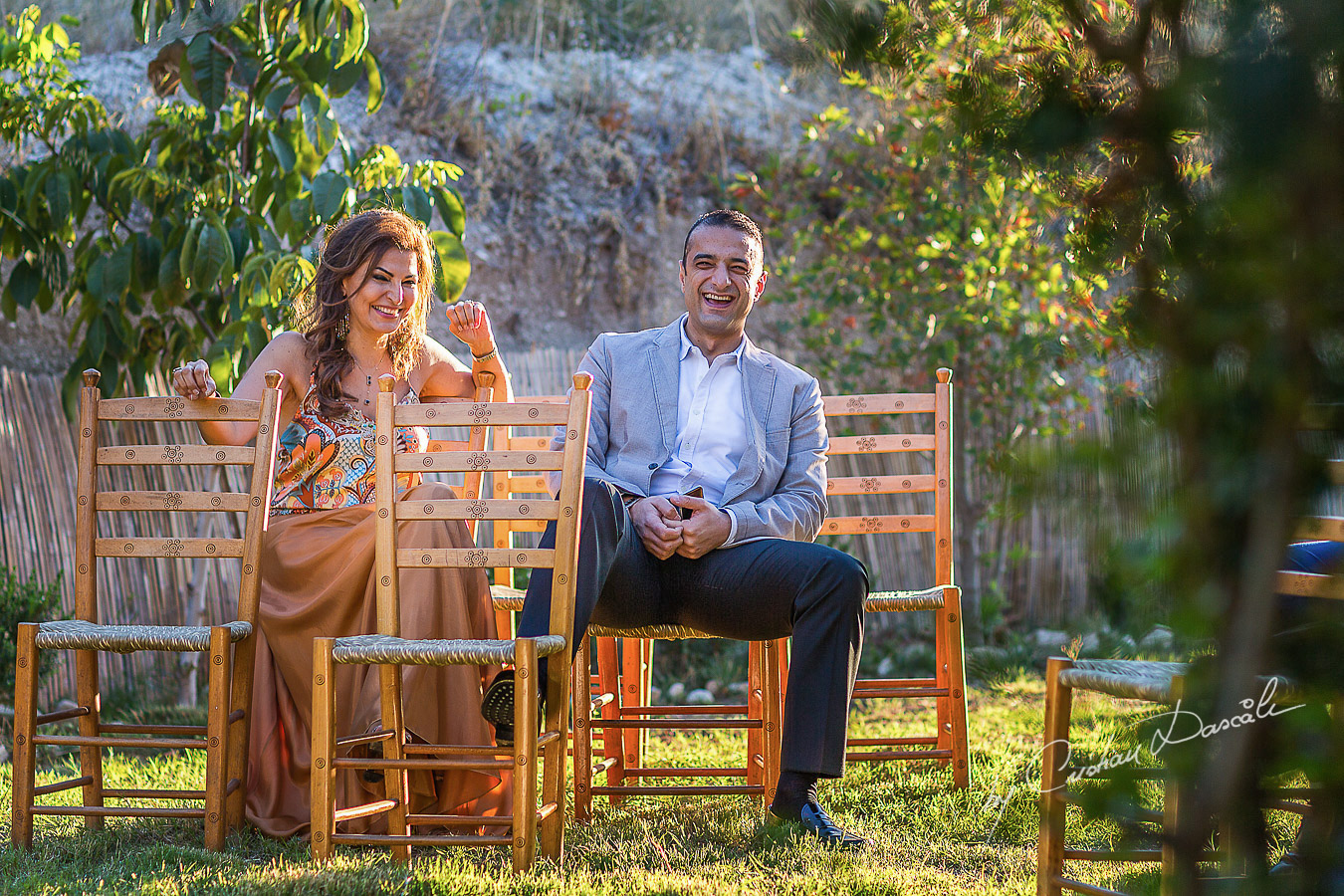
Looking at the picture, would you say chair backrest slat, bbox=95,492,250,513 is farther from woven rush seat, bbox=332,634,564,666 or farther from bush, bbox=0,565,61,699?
bush, bbox=0,565,61,699

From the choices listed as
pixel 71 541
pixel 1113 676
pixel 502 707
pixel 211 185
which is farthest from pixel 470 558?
pixel 71 541

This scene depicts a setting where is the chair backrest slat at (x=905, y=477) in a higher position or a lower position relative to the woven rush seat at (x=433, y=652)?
higher

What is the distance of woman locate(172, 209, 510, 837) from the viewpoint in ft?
8.96

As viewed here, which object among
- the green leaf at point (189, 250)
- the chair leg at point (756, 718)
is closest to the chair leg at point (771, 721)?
the chair leg at point (756, 718)

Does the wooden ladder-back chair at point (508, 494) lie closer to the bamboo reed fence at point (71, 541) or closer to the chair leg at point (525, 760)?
the chair leg at point (525, 760)

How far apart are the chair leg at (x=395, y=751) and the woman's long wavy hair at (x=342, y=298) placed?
0.86 metres

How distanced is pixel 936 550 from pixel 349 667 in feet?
5.38

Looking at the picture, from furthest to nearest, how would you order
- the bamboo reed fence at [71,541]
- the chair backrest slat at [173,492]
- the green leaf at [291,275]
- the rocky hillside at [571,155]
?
the rocky hillside at [571,155] → the bamboo reed fence at [71,541] → the green leaf at [291,275] → the chair backrest slat at [173,492]

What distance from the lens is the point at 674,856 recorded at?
2.44 m

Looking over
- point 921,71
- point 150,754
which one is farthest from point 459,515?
point 150,754

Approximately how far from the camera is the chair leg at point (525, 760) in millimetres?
2197

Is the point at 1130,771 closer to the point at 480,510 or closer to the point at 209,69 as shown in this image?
the point at 480,510

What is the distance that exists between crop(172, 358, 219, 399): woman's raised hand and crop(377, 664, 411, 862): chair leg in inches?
32.1

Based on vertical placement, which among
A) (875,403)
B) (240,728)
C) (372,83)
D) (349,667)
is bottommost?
(240,728)
